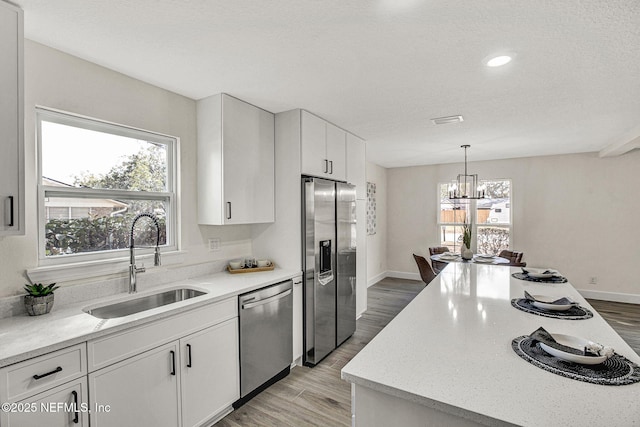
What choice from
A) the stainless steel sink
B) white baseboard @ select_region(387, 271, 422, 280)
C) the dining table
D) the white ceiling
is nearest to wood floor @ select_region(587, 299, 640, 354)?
the dining table

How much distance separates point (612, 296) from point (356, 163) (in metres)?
4.74

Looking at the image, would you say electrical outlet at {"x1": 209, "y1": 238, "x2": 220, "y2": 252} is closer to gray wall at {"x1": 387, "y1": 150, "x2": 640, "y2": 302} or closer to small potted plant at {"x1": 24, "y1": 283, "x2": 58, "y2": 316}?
small potted plant at {"x1": 24, "y1": 283, "x2": 58, "y2": 316}

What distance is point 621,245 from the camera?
485cm

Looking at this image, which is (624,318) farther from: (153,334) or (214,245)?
(153,334)

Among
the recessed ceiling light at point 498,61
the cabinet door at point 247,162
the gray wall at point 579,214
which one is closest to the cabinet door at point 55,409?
the cabinet door at point 247,162

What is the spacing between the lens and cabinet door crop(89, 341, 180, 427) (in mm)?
1554

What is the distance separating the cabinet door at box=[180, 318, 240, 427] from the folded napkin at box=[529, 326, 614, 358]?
1834 millimetres

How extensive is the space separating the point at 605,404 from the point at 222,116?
271 cm

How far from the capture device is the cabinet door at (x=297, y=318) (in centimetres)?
286

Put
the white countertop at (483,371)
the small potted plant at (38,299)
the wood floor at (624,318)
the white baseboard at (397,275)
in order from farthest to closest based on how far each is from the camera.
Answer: the white baseboard at (397,275) < the wood floor at (624,318) < the small potted plant at (38,299) < the white countertop at (483,371)

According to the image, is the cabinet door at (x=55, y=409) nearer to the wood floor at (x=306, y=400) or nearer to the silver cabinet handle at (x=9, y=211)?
the silver cabinet handle at (x=9, y=211)

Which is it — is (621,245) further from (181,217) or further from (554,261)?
(181,217)

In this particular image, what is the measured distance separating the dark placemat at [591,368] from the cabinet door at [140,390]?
6.04 feet

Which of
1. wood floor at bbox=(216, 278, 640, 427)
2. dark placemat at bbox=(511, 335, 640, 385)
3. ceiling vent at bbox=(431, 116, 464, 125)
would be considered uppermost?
ceiling vent at bbox=(431, 116, 464, 125)
